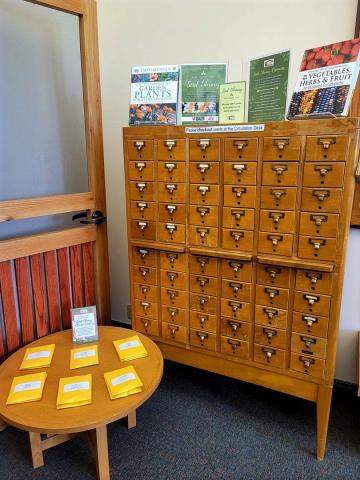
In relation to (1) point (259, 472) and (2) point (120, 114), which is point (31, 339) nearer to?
(1) point (259, 472)

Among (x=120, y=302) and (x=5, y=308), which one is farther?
(x=120, y=302)

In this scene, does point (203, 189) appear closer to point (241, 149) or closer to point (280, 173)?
point (241, 149)

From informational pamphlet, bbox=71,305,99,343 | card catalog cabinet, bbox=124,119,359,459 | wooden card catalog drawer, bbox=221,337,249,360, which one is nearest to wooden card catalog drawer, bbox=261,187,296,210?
card catalog cabinet, bbox=124,119,359,459

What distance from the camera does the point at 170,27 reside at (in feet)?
6.58

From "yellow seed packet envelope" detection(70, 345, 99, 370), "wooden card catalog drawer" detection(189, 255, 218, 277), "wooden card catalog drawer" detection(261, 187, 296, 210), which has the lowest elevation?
"yellow seed packet envelope" detection(70, 345, 99, 370)

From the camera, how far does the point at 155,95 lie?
1.60 meters

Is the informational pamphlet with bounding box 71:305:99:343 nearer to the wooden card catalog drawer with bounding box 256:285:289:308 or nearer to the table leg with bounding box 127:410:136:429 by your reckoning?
the table leg with bounding box 127:410:136:429

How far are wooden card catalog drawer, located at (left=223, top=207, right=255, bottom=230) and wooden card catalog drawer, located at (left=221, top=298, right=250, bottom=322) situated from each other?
348mm


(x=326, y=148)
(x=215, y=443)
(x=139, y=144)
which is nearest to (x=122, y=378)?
(x=215, y=443)

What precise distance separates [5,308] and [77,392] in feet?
2.01

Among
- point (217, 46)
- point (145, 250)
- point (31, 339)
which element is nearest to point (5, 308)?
point (31, 339)

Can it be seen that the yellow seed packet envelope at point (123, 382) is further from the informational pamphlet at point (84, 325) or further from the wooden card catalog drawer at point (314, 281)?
the wooden card catalog drawer at point (314, 281)

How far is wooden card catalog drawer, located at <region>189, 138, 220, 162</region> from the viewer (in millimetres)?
1452

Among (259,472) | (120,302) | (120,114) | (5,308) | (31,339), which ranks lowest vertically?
(259,472)
